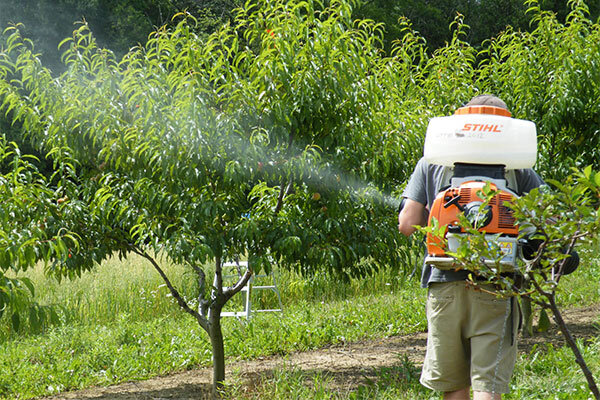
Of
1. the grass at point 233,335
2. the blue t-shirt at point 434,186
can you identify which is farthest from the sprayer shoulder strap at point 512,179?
the grass at point 233,335

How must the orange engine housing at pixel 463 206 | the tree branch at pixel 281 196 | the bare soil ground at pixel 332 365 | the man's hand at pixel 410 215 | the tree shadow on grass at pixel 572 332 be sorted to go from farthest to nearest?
the tree shadow on grass at pixel 572 332
the bare soil ground at pixel 332 365
the tree branch at pixel 281 196
the man's hand at pixel 410 215
the orange engine housing at pixel 463 206

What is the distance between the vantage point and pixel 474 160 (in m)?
3.08

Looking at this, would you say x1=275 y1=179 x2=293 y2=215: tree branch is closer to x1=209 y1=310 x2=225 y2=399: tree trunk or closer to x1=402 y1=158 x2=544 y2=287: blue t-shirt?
x1=209 y1=310 x2=225 y2=399: tree trunk

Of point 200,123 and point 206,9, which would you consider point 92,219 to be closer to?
point 200,123

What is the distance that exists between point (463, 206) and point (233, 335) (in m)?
5.60

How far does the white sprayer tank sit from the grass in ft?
6.44

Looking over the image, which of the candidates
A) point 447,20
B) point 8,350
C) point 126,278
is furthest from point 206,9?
point 8,350

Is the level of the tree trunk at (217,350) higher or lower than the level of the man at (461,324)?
lower

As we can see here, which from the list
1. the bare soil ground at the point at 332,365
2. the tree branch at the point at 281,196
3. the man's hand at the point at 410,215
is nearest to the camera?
the man's hand at the point at 410,215

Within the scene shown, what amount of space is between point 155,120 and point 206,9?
1865 centimetres

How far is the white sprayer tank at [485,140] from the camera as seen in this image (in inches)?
121

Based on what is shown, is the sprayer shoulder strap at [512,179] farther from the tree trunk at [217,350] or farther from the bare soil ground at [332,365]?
the tree trunk at [217,350]

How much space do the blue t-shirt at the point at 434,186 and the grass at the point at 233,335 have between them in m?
1.72

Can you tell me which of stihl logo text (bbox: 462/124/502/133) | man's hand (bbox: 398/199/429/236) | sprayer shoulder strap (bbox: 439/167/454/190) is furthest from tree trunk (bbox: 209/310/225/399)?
stihl logo text (bbox: 462/124/502/133)
